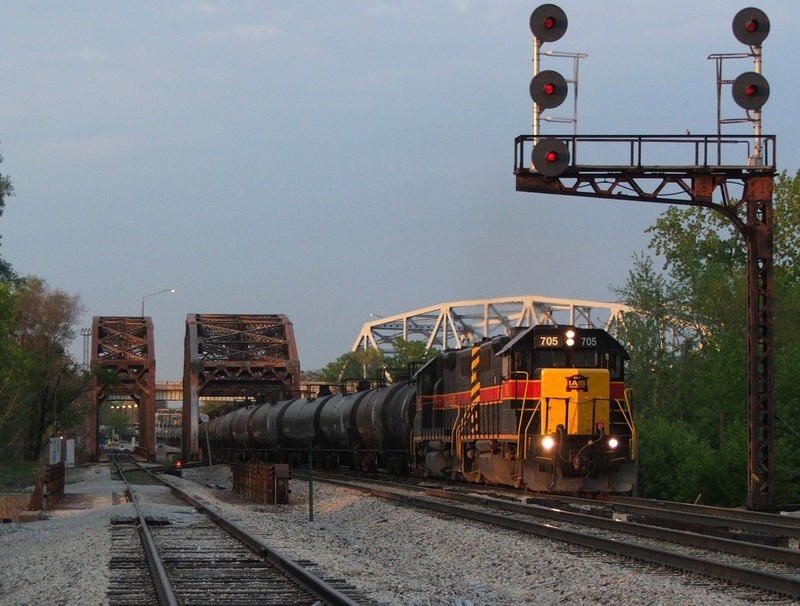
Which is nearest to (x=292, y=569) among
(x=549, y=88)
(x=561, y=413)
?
(x=561, y=413)

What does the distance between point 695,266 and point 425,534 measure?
47.7 metres

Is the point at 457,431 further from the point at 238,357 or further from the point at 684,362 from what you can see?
the point at 238,357

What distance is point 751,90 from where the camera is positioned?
2423cm

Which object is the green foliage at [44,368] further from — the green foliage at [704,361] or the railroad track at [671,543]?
the railroad track at [671,543]

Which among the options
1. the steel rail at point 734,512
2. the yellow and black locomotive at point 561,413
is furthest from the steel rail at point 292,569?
the steel rail at point 734,512

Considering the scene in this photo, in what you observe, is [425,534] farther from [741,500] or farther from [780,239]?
[780,239]

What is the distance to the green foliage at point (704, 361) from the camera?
40.9 meters

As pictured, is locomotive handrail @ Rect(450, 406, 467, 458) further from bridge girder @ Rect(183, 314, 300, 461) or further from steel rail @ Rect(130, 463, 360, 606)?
bridge girder @ Rect(183, 314, 300, 461)

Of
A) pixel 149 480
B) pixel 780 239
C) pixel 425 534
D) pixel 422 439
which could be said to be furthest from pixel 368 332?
pixel 425 534

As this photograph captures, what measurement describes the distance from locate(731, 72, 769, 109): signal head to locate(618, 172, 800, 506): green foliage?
1643 centimetres

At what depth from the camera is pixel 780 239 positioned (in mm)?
68875

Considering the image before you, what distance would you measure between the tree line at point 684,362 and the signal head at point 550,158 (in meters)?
8.94

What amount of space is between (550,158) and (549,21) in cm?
313

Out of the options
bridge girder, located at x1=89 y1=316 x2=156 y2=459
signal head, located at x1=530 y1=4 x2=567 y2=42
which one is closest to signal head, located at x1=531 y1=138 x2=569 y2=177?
signal head, located at x1=530 y1=4 x2=567 y2=42
